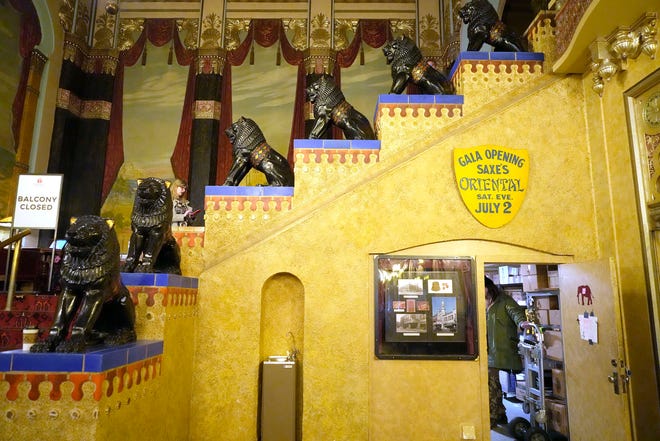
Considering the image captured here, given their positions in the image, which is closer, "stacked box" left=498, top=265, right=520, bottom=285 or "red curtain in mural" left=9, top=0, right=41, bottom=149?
"stacked box" left=498, top=265, right=520, bottom=285

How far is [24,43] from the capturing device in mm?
8031

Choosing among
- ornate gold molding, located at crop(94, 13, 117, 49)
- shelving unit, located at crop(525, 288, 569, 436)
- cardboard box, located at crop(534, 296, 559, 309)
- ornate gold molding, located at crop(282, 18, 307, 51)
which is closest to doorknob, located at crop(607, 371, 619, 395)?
shelving unit, located at crop(525, 288, 569, 436)

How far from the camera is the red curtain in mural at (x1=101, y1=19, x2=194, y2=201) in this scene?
930 centimetres

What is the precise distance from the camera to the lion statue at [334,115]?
5.26 metres

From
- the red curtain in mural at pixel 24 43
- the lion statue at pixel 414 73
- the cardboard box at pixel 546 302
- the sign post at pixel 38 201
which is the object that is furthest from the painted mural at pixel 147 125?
the cardboard box at pixel 546 302

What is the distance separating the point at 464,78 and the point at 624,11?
5.27 ft

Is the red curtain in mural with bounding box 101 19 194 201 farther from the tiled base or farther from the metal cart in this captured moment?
the metal cart

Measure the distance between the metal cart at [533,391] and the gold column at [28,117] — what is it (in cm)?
851

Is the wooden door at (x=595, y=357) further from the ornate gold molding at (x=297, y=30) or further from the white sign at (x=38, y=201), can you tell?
the ornate gold molding at (x=297, y=30)

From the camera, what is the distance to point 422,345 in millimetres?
4402

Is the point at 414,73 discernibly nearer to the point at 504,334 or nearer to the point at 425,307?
the point at 425,307

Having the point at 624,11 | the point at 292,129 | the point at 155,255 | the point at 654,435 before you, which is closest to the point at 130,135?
the point at 292,129

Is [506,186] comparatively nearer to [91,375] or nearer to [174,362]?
[174,362]

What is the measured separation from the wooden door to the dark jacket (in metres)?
0.88
